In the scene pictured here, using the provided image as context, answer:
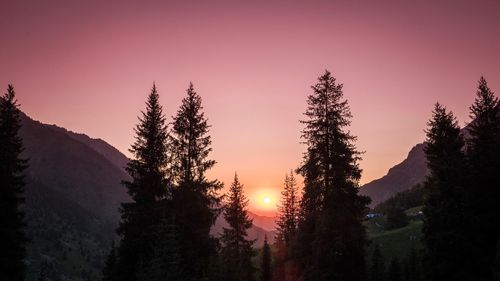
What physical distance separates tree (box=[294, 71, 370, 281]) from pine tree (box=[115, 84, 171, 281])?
34.6 feet

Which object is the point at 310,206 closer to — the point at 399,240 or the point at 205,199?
the point at 205,199

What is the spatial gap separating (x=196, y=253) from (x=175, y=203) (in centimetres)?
395

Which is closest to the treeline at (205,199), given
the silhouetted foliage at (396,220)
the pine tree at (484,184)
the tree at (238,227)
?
the pine tree at (484,184)

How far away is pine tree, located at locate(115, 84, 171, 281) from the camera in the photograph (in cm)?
3062

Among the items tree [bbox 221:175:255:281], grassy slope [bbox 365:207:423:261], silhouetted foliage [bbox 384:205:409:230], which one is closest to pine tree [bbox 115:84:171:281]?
tree [bbox 221:175:255:281]

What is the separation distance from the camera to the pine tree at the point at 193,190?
100 ft

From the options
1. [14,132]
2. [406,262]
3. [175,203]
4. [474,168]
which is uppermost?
[14,132]

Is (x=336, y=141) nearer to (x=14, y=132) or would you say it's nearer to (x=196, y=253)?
(x=196, y=253)

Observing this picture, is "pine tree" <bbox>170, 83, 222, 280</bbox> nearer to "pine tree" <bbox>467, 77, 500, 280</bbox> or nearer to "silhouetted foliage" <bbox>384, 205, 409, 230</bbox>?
"pine tree" <bbox>467, 77, 500, 280</bbox>

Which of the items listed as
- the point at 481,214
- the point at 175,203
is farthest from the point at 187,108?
the point at 481,214

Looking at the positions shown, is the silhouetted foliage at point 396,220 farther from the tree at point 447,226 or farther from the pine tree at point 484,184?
the tree at point 447,226

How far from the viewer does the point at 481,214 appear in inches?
1277

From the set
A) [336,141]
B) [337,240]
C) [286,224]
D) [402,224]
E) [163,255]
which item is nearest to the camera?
[163,255]

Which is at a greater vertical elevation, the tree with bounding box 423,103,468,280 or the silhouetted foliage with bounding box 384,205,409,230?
the silhouetted foliage with bounding box 384,205,409,230
